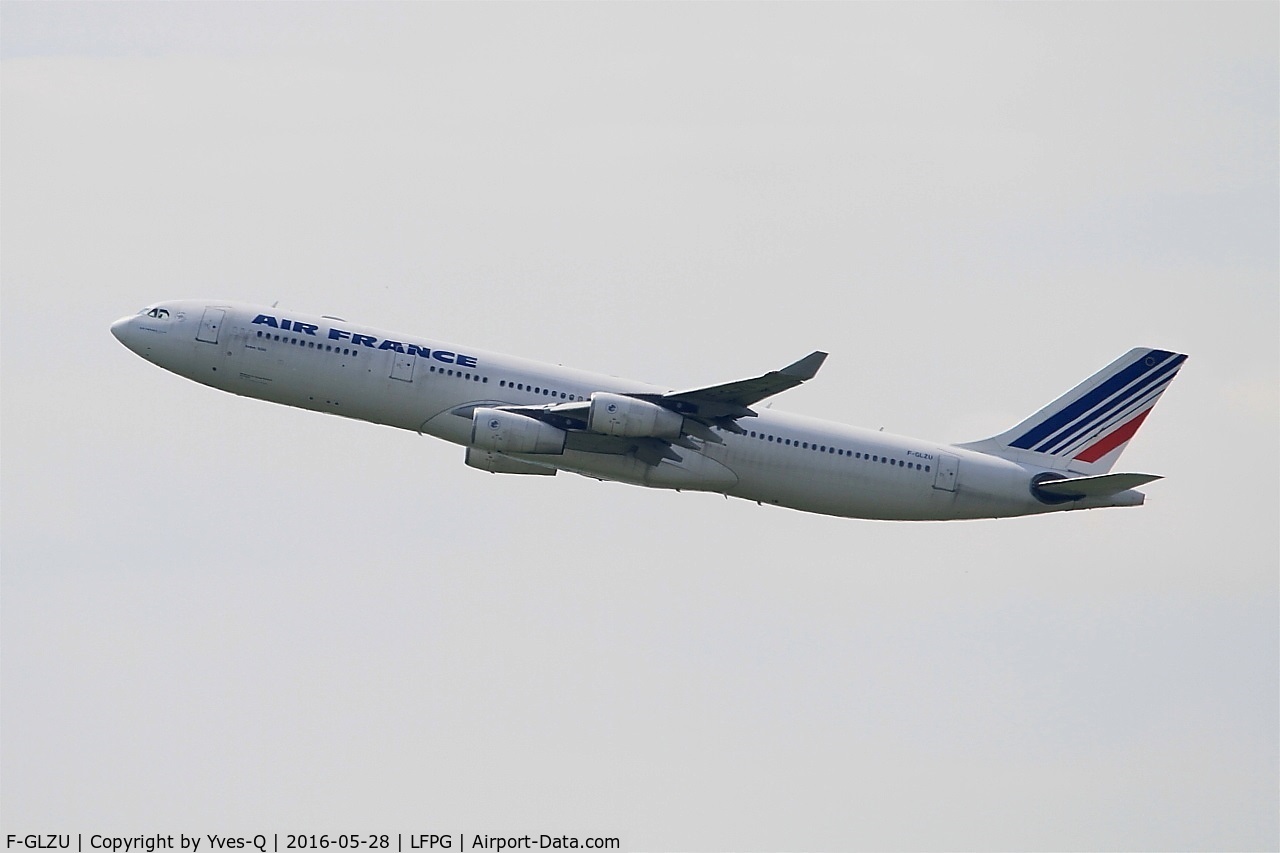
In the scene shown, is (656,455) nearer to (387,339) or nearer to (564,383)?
(564,383)

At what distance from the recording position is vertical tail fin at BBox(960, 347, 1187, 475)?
69375mm

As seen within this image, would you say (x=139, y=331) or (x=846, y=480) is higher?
(x=139, y=331)

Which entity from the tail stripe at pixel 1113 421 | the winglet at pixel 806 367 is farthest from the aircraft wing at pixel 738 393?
the tail stripe at pixel 1113 421

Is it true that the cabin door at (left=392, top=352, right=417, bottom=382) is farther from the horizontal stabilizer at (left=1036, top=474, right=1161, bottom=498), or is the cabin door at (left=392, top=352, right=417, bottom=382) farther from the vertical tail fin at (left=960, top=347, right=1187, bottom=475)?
the horizontal stabilizer at (left=1036, top=474, right=1161, bottom=498)

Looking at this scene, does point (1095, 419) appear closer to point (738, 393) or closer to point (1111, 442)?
point (1111, 442)

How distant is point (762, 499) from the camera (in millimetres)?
66000

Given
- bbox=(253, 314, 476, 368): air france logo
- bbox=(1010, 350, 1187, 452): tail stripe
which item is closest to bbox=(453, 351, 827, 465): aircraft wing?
bbox=(253, 314, 476, 368): air france logo

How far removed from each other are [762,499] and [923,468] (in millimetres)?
5776

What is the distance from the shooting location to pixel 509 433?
61969 millimetres

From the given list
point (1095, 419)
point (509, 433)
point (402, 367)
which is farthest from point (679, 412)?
point (1095, 419)

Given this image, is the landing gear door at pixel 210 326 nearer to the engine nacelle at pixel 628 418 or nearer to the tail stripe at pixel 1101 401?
the engine nacelle at pixel 628 418

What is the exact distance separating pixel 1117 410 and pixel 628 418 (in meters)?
19.7

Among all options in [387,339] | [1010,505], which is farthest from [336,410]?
[1010,505]

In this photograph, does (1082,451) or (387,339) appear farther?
(1082,451)
